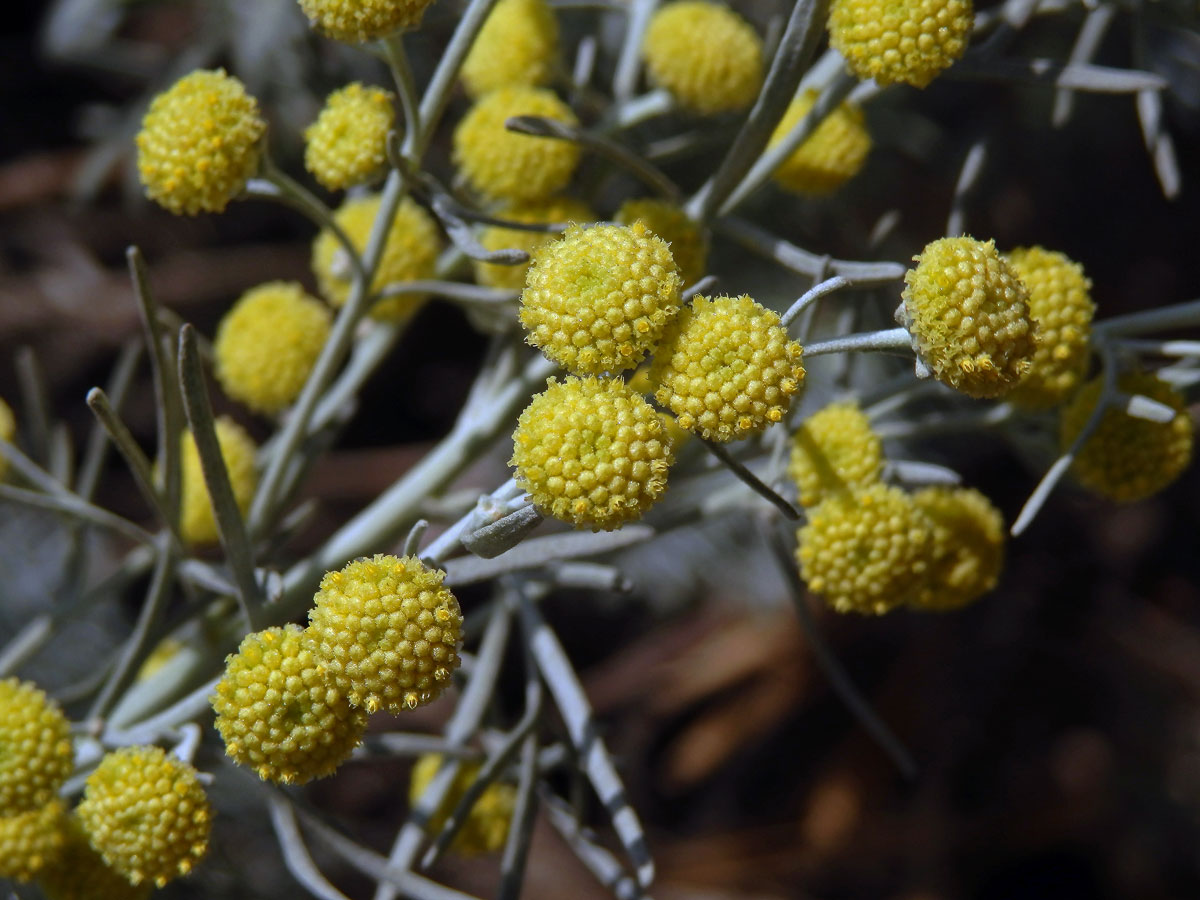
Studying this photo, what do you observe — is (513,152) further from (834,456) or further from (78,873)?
(78,873)

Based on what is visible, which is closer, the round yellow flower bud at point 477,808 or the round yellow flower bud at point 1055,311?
the round yellow flower bud at point 1055,311

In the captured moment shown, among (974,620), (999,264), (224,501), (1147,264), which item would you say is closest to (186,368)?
(224,501)

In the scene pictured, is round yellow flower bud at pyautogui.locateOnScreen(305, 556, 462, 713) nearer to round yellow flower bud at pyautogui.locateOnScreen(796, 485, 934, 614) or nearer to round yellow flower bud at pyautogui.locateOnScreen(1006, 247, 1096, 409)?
round yellow flower bud at pyautogui.locateOnScreen(796, 485, 934, 614)

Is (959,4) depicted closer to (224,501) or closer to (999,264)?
(999,264)

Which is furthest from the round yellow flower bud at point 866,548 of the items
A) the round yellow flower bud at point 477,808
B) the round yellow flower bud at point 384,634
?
the round yellow flower bud at point 477,808

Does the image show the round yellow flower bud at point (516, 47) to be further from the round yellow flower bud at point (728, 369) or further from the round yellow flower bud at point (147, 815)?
the round yellow flower bud at point (147, 815)

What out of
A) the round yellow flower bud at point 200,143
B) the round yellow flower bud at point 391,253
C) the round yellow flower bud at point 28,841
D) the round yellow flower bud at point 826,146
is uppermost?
the round yellow flower bud at point 200,143
